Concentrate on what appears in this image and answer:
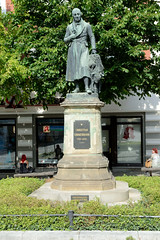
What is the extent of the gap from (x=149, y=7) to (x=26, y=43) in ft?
18.0

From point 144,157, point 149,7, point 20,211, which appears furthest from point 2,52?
point 144,157

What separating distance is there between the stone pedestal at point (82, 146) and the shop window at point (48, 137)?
1122 cm

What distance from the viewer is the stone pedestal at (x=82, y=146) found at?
30.3 feet

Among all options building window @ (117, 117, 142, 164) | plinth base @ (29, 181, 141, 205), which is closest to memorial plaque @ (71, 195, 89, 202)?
plinth base @ (29, 181, 141, 205)

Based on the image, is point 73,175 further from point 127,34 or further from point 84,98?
point 127,34

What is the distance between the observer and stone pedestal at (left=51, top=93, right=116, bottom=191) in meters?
9.23

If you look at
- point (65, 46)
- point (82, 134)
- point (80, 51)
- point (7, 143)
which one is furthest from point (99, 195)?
point (7, 143)

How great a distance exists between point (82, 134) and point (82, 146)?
33cm

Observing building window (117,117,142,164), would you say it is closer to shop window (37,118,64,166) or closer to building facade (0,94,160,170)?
building facade (0,94,160,170)

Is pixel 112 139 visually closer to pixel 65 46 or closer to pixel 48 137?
pixel 48 137

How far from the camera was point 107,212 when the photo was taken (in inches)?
277

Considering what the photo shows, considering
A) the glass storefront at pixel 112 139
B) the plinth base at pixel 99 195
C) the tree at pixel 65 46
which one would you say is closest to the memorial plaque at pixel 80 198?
the plinth base at pixel 99 195

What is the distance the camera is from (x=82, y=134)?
31.5 feet

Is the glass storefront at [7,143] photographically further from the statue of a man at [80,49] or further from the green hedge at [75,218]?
the green hedge at [75,218]
